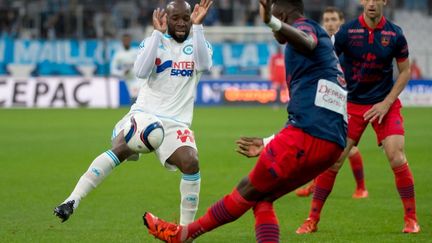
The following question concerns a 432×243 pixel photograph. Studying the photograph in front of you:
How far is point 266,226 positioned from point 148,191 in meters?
6.44

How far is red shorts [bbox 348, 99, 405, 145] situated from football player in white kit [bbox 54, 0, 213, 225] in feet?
5.88

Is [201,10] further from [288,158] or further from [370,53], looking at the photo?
[288,158]

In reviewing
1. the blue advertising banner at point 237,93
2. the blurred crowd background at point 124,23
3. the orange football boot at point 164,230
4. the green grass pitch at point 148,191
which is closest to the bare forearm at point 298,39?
the orange football boot at point 164,230

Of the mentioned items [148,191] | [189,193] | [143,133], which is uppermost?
[143,133]

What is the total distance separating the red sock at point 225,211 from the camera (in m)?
7.05

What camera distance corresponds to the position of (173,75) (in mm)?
9258

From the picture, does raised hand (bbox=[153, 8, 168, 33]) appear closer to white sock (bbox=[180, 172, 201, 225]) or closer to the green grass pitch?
white sock (bbox=[180, 172, 201, 225])

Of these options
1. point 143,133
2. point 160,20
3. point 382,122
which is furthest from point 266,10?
point 382,122

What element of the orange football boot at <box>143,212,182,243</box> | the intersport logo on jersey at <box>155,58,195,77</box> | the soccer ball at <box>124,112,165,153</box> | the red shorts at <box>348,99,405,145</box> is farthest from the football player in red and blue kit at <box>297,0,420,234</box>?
the orange football boot at <box>143,212,182,243</box>

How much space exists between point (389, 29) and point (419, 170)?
6.31 metres

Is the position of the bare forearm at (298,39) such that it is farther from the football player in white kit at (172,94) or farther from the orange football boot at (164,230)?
the football player in white kit at (172,94)

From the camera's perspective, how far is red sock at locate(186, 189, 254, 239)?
705 cm

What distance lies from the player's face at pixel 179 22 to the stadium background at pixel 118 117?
2.02m

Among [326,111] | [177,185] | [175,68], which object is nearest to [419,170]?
[177,185]
